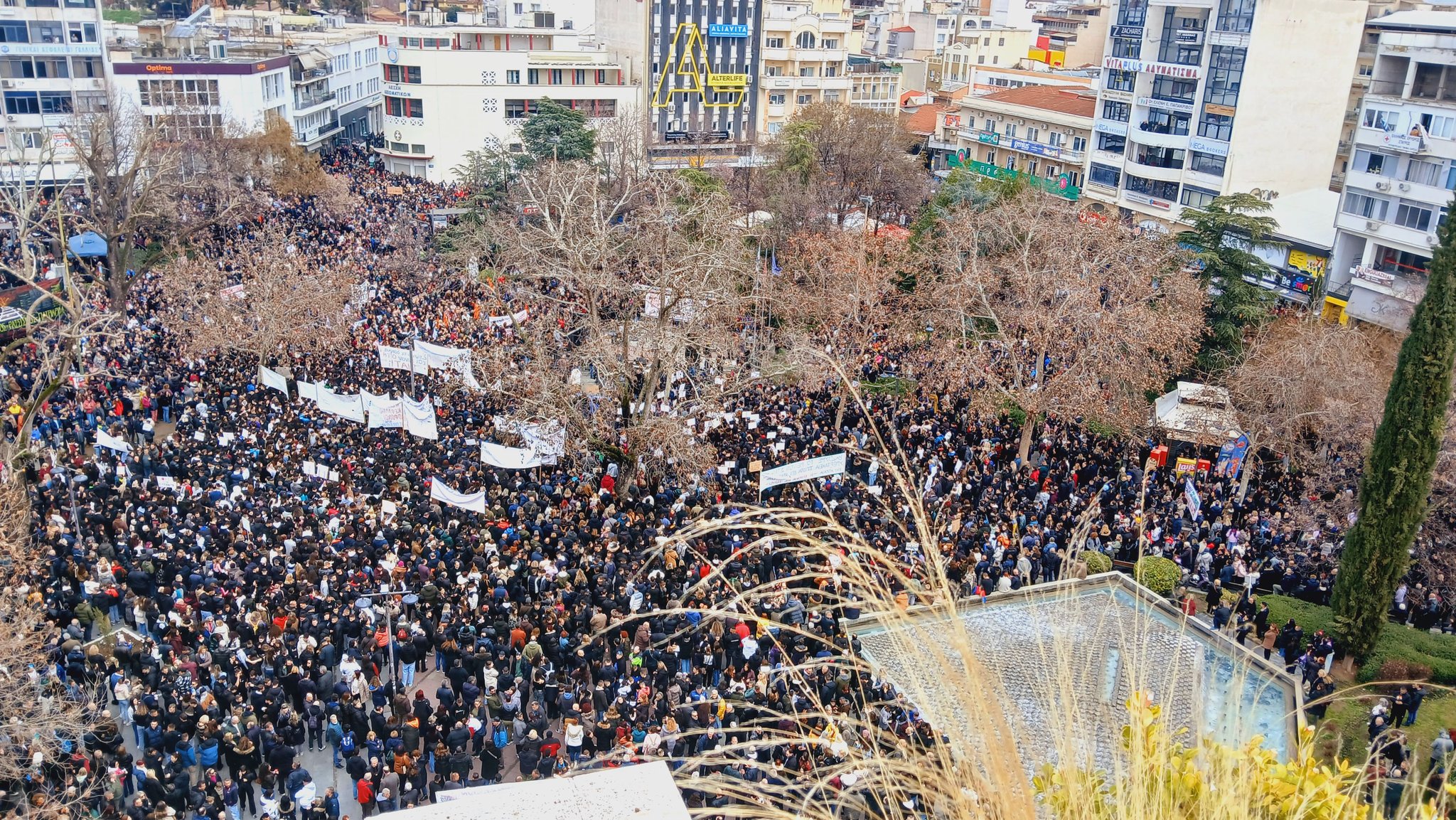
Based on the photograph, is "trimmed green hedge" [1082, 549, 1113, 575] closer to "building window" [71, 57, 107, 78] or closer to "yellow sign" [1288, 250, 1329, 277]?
"yellow sign" [1288, 250, 1329, 277]

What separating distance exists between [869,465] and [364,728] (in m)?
11.7

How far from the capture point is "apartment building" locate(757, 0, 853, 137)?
200 feet

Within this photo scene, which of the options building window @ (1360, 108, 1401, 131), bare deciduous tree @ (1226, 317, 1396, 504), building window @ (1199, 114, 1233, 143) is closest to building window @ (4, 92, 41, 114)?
building window @ (1199, 114, 1233, 143)

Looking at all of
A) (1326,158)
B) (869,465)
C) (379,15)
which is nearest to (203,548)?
(869,465)

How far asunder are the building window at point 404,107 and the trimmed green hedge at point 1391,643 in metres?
46.9

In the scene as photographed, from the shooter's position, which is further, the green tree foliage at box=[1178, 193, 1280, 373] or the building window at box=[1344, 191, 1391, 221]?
the building window at box=[1344, 191, 1391, 221]

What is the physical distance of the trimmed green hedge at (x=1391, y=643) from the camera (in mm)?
16969

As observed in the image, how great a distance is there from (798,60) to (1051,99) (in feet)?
52.3

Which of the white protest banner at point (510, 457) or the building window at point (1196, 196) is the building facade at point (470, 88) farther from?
the white protest banner at point (510, 457)

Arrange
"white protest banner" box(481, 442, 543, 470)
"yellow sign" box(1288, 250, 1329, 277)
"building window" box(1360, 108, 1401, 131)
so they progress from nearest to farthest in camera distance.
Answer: "white protest banner" box(481, 442, 543, 470) < "building window" box(1360, 108, 1401, 131) < "yellow sign" box(1288, 250, 1329, 277)

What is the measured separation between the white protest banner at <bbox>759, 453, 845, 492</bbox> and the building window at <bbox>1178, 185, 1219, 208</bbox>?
27.5m

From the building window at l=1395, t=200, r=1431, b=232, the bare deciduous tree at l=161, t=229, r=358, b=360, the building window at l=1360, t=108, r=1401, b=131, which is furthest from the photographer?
the building window at l=1360, t=108, r=1401, b=131

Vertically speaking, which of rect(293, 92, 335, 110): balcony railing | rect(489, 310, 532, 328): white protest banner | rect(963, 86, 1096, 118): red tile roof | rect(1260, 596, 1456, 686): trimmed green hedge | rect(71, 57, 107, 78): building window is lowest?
rect(1260, 596, 1456, 686): trimmed green hedge

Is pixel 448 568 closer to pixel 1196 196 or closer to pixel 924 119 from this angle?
pixel 1196 196
